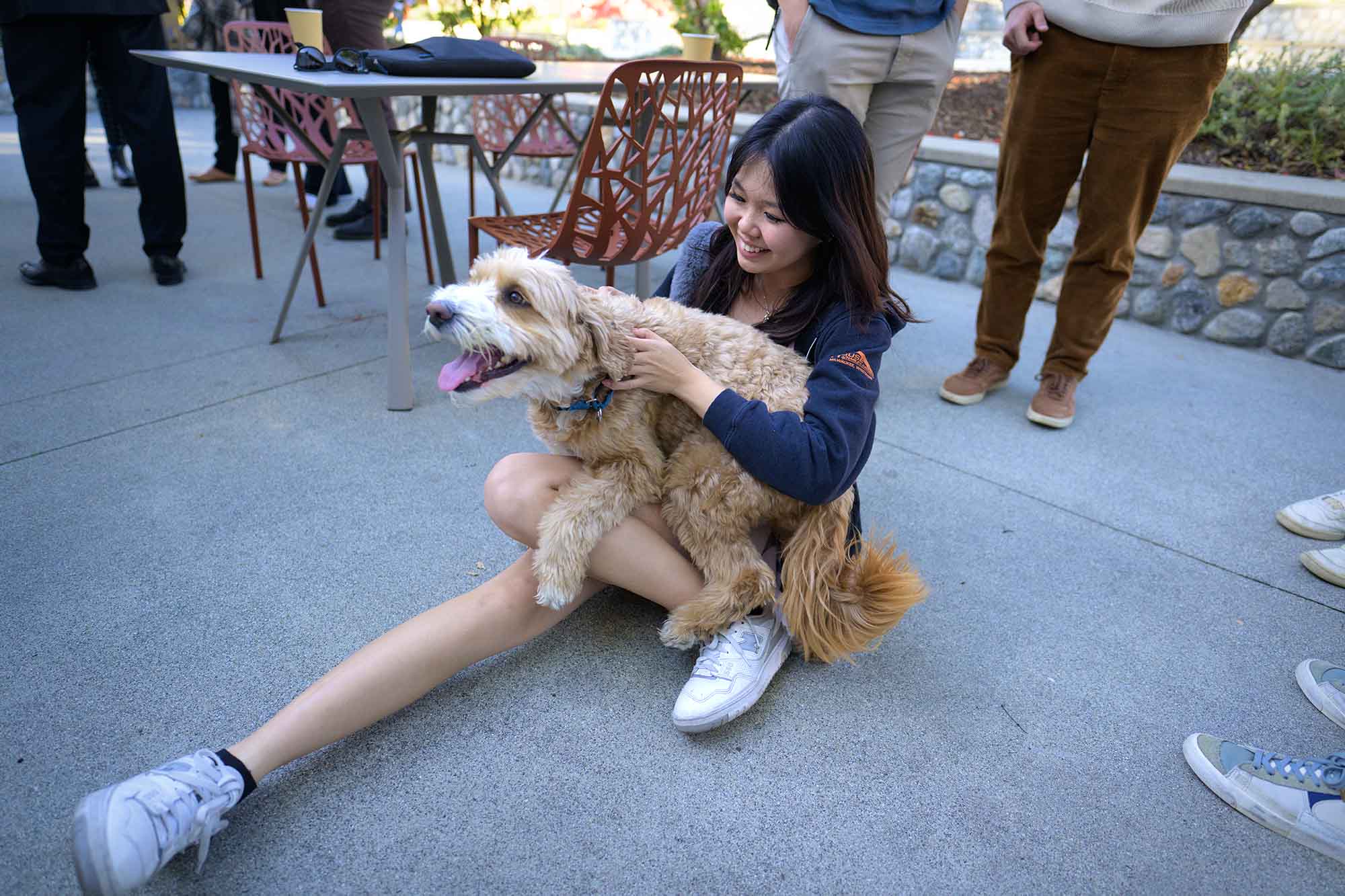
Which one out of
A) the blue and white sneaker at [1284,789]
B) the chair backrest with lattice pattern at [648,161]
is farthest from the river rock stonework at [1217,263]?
the blue and white sneaker at [1284,789]

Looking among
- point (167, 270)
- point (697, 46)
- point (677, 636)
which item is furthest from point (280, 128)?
point (677, 636)

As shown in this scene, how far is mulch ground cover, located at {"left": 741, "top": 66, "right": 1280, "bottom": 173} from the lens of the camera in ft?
15.3

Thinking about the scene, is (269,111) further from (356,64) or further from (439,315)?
(439,315)

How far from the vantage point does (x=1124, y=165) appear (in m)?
2.81

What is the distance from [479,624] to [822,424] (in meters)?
0.82

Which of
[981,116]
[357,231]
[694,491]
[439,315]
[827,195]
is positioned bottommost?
[357,231]

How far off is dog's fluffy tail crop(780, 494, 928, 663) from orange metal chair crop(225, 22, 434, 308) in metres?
3.20

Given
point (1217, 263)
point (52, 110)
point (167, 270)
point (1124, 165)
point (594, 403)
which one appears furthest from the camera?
point (1217, 263)

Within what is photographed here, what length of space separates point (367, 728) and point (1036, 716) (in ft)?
4.87

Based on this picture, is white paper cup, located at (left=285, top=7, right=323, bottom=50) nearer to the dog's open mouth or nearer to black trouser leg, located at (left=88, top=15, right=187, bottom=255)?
black trouser leg, located at (left=88, top=15, right=187, bottom=255)

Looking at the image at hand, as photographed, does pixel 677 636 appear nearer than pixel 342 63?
Yes

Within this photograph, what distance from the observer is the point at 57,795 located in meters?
1.42

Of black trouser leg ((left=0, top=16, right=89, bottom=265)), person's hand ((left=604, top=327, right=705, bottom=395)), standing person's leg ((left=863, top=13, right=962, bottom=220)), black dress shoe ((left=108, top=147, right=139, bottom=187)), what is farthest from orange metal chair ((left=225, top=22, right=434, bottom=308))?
person's hand ((left=604, top=327, right=705, bottom=395))

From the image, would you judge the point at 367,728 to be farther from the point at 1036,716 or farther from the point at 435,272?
the point at 435,272
